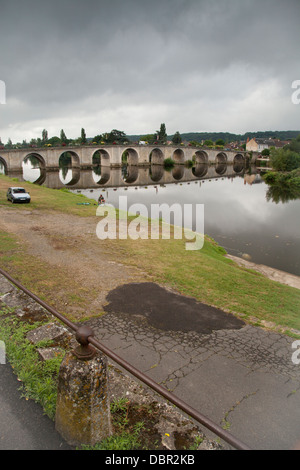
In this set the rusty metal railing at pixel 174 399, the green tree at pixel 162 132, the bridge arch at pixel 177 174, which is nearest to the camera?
the rusty metal railing at pixel 174 399

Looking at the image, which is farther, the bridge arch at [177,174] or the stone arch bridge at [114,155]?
the bridge arch at [177,174]

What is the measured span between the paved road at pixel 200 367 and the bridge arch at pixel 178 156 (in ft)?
304

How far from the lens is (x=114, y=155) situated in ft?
272

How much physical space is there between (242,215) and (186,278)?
24.5 meters

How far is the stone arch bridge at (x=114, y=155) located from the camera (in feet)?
210

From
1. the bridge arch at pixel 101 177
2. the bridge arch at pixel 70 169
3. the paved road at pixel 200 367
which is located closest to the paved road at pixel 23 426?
the paved road at pixel 200 367

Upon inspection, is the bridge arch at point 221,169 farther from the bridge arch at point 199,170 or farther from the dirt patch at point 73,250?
the dirt patch at point 73,250

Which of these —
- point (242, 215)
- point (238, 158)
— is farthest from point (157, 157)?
point (242, 215)

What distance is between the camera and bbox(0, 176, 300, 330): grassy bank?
9852mm

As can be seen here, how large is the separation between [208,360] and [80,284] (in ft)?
17.4

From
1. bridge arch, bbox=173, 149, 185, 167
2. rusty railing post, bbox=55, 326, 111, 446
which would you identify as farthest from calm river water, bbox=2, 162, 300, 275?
bridge arch, bbox=173, 149, 185, 167

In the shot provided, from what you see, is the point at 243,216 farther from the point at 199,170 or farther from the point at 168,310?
the point at 199,170

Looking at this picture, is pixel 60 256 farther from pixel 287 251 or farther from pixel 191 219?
pixel 191 219
